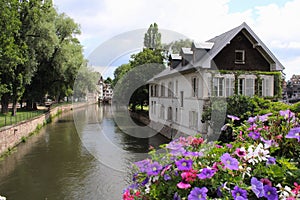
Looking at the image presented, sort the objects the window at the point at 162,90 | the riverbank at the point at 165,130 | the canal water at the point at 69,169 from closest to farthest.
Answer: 1. the canal water at the point at 69,169
2. the riverbank at the point at 165,130
3. the window at the point at 162,90

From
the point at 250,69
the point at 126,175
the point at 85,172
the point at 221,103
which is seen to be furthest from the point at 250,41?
the point at 85,172

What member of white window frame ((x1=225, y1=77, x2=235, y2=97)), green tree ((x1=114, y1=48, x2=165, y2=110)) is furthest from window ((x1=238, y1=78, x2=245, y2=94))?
green tree ((x1=114, y1=48, x2=165, y2=110))

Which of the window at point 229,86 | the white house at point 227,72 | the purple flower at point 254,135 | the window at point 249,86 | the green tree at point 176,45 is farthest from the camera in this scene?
the green tree at point 176,45

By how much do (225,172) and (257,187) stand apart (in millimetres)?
248

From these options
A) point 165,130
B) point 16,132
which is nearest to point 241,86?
point 165,130

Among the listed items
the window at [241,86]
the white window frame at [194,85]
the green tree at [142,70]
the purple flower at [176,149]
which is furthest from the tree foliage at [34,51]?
the purple flower at [176,149]

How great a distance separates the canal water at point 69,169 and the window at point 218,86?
604 centimetres

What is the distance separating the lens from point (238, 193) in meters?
1.80

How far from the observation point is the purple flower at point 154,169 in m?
2.12

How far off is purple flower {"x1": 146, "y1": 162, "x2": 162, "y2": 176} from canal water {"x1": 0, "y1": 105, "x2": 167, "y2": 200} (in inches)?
321

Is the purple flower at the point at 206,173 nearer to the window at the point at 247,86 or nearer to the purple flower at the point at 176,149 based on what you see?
the purple flower at the point at 176,149

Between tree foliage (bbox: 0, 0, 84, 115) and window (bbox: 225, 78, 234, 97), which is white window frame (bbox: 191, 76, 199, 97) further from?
tree foliage (bbox: 0, 0, 84, 115)

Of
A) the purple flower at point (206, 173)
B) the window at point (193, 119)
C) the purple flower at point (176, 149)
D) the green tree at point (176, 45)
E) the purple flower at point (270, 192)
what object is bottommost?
the window at point (193, 119)

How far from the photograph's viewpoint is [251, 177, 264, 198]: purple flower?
180 centimetres
